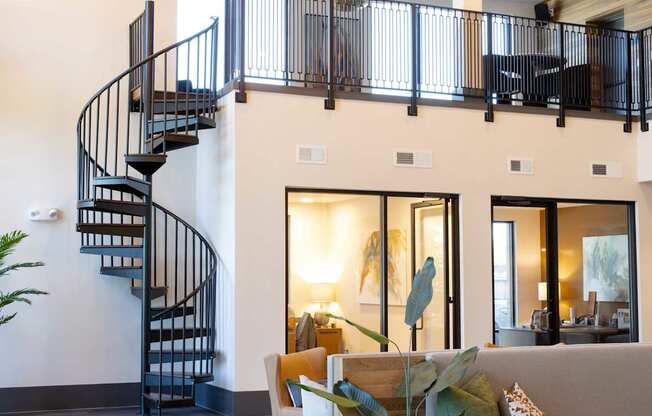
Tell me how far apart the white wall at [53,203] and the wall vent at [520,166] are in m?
4.08

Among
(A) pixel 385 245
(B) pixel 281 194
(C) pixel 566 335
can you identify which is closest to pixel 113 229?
(B) pixel 281 194

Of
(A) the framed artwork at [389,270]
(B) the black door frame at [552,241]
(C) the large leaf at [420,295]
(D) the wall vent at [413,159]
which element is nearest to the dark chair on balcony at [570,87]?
(B) the black door frame at [552,241]

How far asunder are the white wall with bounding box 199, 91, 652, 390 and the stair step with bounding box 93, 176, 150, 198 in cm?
83

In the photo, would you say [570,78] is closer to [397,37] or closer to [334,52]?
[397,37]

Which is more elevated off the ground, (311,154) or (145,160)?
(311,154)

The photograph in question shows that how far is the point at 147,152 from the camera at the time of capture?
815 cm

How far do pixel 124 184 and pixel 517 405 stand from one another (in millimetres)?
4687

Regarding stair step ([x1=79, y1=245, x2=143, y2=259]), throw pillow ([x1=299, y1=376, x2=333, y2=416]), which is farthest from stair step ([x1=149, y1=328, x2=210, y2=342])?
throw pillow ([x1=299, y1=376, x2=333, y2=416])

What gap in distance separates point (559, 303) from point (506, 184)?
143cm

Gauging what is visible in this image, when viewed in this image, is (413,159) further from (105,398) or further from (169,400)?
(105,398)

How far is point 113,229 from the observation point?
322 inches

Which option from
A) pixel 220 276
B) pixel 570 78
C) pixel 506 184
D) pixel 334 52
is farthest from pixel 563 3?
pixel 220 276

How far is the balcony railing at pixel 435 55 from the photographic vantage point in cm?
852

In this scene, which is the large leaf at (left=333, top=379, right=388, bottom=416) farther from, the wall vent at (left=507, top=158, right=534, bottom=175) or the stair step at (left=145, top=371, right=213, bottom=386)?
the wall vent at (left=507, top=158, right=534, bottom=175)
